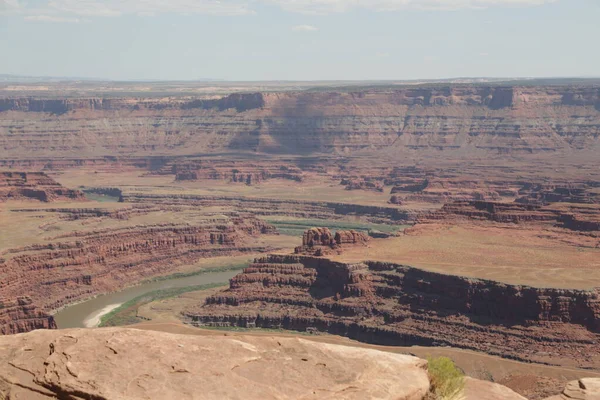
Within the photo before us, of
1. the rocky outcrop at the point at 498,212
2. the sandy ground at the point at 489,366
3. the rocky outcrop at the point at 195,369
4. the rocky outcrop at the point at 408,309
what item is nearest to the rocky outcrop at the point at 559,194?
the rocky outcrop at the point at 498,212

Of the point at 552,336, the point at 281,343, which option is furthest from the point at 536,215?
the point at 281,343

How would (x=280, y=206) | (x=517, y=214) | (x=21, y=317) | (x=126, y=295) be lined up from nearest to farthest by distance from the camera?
(x=21, y=317) < (x=126, y=295) < (x=517, y=214) < (x=280, y=206)

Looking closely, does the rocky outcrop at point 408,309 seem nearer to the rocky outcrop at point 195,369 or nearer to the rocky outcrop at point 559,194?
the rocky outcrop at point 195,369

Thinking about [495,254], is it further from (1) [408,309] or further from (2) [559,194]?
(2) [559,194]

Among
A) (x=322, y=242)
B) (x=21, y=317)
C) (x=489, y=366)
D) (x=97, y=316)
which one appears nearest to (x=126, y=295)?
(x=97, y=316)

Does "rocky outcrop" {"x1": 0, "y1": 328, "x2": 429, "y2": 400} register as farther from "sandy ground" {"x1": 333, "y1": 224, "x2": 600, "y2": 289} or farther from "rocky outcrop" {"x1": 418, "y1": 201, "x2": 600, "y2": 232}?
"rocky outcrop" {"x1": 418, "y1": 201, "x2": 600, "y2": 232}

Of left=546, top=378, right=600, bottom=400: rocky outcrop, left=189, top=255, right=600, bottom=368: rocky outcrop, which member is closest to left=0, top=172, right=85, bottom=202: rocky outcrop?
left=189, top=255, right=600, bottom=368: rocky outcrop
